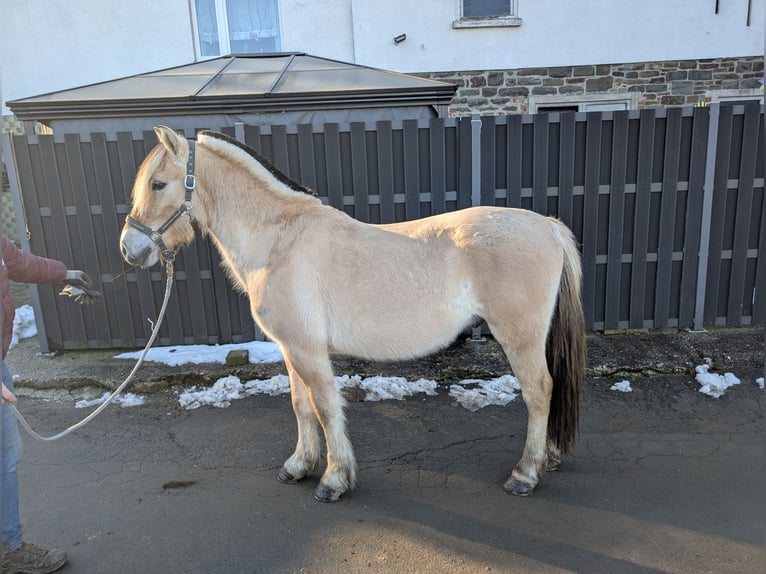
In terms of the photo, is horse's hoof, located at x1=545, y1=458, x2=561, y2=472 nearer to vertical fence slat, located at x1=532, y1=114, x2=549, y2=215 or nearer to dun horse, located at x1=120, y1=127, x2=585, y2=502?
dun horse, located at x1=120, y1=127, x2=585, y2=502

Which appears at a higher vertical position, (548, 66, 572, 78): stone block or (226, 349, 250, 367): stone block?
(548, 66, 572, 78): stone block

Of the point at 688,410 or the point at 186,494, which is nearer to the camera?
the point at 186,494

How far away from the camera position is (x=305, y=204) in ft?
10.1

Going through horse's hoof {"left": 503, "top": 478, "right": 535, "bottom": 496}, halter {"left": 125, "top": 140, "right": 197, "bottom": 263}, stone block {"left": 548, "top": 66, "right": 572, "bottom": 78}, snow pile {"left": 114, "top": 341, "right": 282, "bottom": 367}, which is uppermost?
Result: stone block {"left": 548, "top": 66, "right": 572, "bottom": 78}

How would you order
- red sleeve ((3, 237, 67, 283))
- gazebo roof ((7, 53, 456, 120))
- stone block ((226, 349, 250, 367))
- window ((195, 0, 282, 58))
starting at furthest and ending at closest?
window ((195, 0, 282, 58)) < gazebo roof ((7, 53, 456, 120)) < stone block ((226, 349, 250, 367)) < red sleeve ((3, 237, 67, 283))

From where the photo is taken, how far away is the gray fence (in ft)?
16.6

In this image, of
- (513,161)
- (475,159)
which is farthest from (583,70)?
(475,159)

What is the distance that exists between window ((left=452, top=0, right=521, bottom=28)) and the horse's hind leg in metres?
7.89

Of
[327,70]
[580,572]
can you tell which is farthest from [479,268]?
[327,70]

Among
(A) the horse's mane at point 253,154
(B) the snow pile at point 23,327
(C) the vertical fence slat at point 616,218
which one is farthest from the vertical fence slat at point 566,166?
(B) the snow pile at point 23,327

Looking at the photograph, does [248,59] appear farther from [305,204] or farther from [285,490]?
[285,490]

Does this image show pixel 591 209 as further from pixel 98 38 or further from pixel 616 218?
pixel 98 38

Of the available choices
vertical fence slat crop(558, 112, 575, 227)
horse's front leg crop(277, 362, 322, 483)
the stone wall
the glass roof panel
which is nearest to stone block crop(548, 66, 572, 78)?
the stone wall

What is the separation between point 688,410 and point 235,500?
3338 mm
